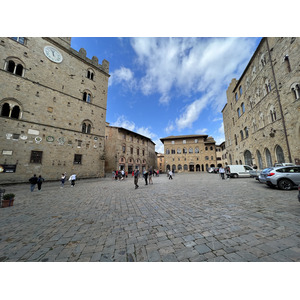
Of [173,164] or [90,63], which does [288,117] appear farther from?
[173,164]

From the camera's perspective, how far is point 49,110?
1673cm

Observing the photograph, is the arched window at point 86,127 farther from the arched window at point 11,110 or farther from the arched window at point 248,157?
the arched window at point 248,157

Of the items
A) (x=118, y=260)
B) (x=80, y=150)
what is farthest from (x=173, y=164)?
(x=118, y=260)

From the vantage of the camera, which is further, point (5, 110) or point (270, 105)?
point (270, 105)

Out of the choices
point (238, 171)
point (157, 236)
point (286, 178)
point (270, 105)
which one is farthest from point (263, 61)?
point (157, 236)

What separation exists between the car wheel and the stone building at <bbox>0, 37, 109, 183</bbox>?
2106cm

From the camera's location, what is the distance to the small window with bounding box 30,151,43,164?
14863 mm

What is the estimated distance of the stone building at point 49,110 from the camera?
13859 mm

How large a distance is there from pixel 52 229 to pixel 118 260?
8.26ft

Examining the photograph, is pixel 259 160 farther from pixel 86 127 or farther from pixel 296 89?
pixel 86 127

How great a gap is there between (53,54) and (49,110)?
838cm

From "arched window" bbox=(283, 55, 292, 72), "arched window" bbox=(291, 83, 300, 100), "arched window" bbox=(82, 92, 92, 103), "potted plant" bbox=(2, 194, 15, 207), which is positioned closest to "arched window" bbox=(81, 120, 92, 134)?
"arched window" bbox=(82, 92, 92, 103)

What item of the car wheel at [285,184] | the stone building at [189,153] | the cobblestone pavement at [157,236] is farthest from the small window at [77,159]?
the stone building at [189,153]

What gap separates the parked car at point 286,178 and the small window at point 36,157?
22589mm
